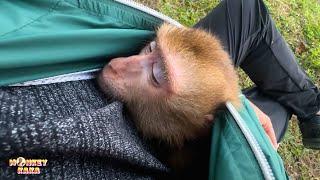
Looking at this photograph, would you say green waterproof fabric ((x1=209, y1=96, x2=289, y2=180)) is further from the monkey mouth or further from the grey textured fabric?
the monkey mouth

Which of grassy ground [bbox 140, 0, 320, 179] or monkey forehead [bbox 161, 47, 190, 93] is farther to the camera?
grassy ground [bbox 140, 0, 320, 179]

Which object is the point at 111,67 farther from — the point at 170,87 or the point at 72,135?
the point at 72,135

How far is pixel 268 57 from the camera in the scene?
2279 mm

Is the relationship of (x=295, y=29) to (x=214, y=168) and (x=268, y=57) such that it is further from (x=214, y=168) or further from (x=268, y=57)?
(x=214, y=168)

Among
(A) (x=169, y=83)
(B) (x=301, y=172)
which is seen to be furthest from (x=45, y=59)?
(B) (x=301, y=172)

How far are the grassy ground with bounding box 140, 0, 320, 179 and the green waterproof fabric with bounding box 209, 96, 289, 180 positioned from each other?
56.0 inches

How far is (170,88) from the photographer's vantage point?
5.03 ft

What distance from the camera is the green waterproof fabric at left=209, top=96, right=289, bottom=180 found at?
129cm

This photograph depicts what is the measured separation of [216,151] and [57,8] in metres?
0.58

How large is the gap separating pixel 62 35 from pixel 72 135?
1.12ft

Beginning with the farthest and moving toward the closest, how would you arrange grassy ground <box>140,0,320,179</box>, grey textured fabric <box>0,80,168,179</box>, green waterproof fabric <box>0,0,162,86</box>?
1. grassy ground <box>140,0,320,179</box>
2. green waterproof fabric <box>0,0,162,86</box>
3. grey textured fabric <box>0,80,168,179</box>
